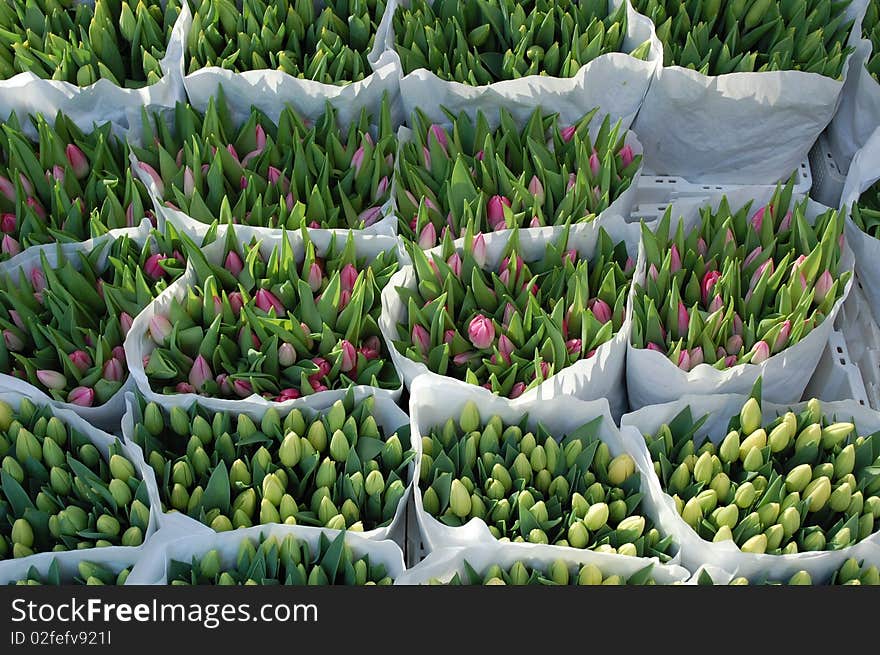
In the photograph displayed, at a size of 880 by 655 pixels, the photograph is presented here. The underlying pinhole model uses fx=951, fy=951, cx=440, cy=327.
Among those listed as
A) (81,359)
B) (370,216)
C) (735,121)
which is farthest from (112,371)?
(735,121)

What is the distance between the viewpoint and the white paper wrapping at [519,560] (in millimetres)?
1161

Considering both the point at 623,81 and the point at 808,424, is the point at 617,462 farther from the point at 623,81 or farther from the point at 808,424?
the point at 623,81

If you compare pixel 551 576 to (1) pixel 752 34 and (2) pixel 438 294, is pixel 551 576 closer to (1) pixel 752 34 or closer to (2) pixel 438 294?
(2) pixel 438 294

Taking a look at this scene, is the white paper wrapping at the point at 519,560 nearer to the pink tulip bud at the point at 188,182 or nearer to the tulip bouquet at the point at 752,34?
the pink tulip bud at the point at 188,182

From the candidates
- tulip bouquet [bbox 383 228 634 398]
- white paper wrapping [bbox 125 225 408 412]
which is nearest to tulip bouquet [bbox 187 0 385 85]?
white paper wrapping [bbox 125 225 408 412]

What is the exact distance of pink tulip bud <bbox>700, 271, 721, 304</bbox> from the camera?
1.42 metres

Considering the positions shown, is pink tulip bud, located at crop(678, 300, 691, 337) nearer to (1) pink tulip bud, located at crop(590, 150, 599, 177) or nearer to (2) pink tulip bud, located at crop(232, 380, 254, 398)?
(1) pink tulip bud, located at crop(590, 150, 599, 177)

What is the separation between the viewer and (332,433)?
1287mm

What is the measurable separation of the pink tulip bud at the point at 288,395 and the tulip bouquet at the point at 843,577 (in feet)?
1.91

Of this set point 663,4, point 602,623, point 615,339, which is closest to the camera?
point 602,623

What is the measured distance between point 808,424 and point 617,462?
28 centimetres

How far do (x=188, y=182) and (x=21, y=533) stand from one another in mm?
Answer: 604

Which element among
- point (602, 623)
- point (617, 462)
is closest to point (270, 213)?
point (617, 462)

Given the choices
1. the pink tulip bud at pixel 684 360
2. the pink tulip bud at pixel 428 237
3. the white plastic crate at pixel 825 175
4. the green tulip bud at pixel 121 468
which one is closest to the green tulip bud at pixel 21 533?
the green tulip bud at pixel 121 468
